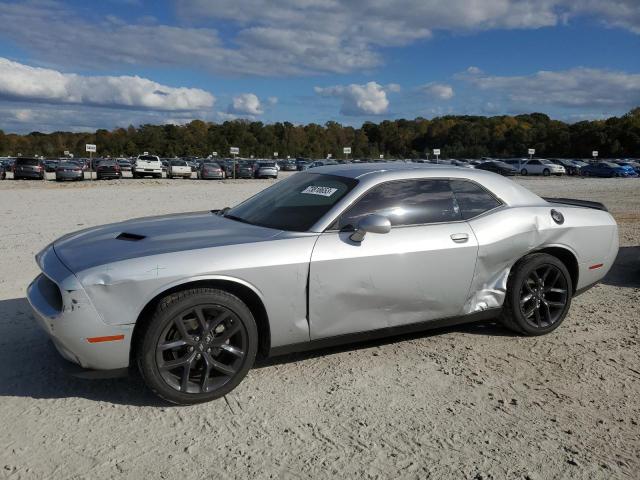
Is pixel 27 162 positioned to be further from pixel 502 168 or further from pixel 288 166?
pixel 502 168

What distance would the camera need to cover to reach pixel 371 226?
369 cm

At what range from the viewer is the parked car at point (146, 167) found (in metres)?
41.4

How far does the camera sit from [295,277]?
3.55 meters

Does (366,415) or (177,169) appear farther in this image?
(177,169)

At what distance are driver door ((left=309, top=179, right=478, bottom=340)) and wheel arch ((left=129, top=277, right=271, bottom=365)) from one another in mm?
316

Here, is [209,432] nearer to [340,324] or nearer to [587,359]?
[340,324]

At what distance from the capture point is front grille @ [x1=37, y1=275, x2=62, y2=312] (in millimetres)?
3318

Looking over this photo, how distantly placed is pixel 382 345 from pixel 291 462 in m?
1.76

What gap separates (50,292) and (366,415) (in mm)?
2105

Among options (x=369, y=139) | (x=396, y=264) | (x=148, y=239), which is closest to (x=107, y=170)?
(x=148, y=239)

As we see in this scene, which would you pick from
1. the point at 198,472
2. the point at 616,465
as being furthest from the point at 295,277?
the point at 616,465

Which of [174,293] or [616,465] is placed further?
[174,293]

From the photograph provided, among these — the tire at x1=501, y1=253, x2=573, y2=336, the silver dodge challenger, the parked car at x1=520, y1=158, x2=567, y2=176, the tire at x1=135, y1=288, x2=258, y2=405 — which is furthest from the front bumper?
the parked car at x1=520, y1=158, x2=567, y2=176

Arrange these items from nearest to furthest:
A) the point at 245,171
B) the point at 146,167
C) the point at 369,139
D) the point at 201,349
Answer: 1. the point at 201,349
2. the point at 146,167
3. the point at 245,171
4. the point at 369,139
